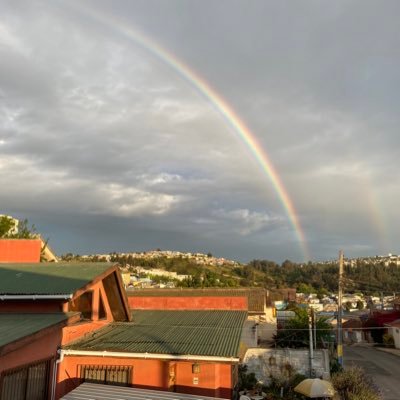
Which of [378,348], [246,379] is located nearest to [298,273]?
[378,348]

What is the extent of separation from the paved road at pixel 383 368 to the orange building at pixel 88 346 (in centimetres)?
1347

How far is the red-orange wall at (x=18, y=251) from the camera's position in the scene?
20297 mm

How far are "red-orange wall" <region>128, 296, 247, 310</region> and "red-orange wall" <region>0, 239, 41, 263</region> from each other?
697cm

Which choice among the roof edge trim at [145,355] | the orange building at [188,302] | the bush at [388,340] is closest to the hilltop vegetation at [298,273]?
A: the bush at [388,340]

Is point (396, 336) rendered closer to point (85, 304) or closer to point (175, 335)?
point (175, 335)

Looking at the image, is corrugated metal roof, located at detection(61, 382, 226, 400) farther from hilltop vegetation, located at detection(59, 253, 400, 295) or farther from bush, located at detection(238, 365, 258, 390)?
hilltop vegetation, located at detection(59, 253, 400, 295)

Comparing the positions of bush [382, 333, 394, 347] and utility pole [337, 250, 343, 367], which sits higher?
utility pole [337, 250, 343, 367]

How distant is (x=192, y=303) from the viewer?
24.3 meters

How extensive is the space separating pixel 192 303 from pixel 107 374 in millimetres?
12283

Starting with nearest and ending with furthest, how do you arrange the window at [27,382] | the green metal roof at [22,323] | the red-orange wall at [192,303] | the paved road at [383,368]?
the green metal roof at [22,323]
the window at [27,382]
the paved road at [383,368]
the red-orange wall at [192,303]

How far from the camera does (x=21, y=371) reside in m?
9.61

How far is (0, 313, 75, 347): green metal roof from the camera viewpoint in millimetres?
8656

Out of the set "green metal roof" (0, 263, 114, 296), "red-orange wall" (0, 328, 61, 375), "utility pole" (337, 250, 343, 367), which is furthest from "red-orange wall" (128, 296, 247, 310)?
"red-orange wall" (0, 328, 61, 375)

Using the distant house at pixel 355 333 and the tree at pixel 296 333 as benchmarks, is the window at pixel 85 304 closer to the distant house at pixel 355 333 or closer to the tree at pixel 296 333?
the tree at pixel 296 333
